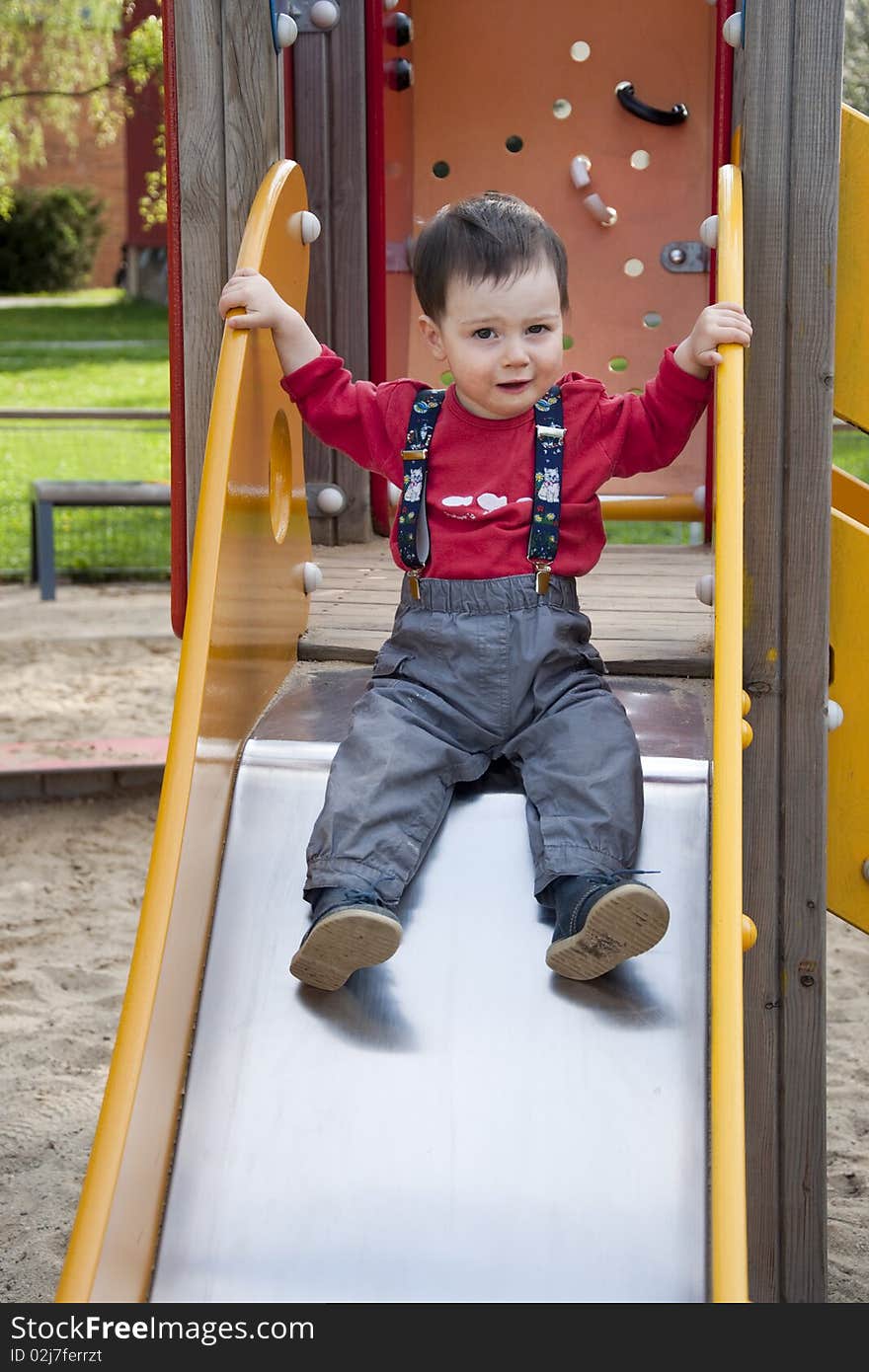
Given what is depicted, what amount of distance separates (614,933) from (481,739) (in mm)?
417

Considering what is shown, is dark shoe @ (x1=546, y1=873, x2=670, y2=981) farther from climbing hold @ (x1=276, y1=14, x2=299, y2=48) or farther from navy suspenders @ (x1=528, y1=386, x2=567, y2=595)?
climbing hold @ (x1=276, y1=14, x2=299, y2=48)

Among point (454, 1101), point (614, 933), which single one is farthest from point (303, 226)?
point (454, 1101)

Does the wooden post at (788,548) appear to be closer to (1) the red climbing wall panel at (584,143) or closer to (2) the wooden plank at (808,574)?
(2) the wooden plank at (808,574)

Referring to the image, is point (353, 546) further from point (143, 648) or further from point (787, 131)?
point (143, 648)

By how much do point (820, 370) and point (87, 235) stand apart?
2383cm

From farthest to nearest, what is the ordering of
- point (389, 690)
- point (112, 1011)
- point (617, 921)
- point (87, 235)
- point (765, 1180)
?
point (87, 235), point (112, 1011), point (765, 1180), point (389, 690), point (617, 921)

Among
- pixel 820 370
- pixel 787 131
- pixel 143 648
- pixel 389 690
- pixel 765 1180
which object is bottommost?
pixel 143 648

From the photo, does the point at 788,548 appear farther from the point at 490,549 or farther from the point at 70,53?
the point at 70,53

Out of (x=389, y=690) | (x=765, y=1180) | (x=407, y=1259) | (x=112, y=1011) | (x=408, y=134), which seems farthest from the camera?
(x=408, y=134)

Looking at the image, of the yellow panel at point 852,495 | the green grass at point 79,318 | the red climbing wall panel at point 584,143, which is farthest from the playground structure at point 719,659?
the green grass at point 79,318

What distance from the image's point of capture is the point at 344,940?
1966 mm

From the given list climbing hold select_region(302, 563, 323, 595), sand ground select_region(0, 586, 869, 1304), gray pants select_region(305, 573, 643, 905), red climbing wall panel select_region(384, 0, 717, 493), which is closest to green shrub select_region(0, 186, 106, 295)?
sand ground select_region(0, 586, 869, 1304)

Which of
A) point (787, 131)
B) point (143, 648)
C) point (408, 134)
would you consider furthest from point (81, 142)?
point (787, 131)

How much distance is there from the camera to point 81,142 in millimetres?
24531
